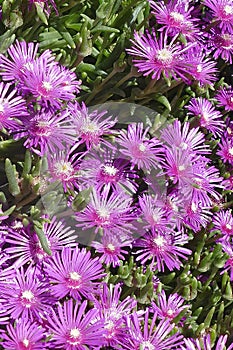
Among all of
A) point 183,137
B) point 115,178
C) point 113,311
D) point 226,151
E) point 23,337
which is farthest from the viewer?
point 226,151

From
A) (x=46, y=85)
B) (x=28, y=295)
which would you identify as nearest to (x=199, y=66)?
(x=46, y=85)

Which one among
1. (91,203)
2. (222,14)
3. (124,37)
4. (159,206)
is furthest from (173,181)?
(222,14)

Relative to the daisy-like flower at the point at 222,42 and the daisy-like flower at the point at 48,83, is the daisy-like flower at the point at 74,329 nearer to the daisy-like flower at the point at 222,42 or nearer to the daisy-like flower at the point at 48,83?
the daisy-like flower at the point at 48,83

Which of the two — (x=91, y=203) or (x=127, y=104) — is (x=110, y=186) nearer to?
(x=91, y=203)

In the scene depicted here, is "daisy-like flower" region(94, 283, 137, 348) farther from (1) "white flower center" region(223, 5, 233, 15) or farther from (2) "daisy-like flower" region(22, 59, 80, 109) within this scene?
(1) "white flower center" region(223, 5, 233, 15)

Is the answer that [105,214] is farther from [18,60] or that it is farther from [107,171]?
[18,60]

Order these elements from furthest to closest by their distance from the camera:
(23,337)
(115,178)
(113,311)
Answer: (115,178)
(113,311)
(23,337)

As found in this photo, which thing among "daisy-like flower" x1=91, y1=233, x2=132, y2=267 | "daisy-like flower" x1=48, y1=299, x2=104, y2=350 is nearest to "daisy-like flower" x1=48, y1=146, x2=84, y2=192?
"daisy-like flower" x1=91, y1=233, x2=132, y2=267

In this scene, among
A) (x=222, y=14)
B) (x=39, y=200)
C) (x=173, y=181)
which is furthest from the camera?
(x=222, y=14)
